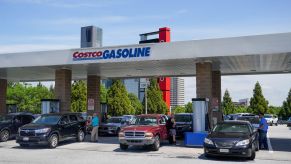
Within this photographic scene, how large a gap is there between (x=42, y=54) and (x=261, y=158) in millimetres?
14192

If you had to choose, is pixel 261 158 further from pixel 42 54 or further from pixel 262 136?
pixel 42 54

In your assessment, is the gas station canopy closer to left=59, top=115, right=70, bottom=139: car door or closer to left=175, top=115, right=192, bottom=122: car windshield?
left=175, top=115, right=192, bottom=122: car windshield

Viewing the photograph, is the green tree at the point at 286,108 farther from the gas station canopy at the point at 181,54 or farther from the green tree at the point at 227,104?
the gas station canopy at the point at 181,54

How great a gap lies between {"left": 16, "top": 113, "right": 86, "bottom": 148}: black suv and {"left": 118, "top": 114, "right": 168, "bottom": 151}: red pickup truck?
11.6 ft

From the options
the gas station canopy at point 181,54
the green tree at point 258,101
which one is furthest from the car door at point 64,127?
the green tree at point 258,101

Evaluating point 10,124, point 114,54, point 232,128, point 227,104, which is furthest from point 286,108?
point 10,124

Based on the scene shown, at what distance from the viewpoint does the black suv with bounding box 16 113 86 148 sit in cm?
1664

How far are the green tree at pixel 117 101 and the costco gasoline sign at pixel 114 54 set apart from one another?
3400 cm

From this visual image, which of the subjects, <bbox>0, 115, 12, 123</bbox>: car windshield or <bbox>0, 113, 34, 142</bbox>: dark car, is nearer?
<bbox>0, 113, 34, 142</bbox>: dark car

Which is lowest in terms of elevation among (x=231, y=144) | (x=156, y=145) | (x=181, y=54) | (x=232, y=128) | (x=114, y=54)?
(x=156, y=145)

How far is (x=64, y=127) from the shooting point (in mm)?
18250

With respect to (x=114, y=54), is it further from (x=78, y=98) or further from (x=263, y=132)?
(x=78, y=98)

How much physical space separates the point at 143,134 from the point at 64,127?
16.3 feet

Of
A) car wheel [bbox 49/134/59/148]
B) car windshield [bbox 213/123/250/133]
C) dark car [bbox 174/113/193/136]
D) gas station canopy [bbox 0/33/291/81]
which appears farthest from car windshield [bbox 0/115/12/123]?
car windshield [bbox 213/123/250/133]
